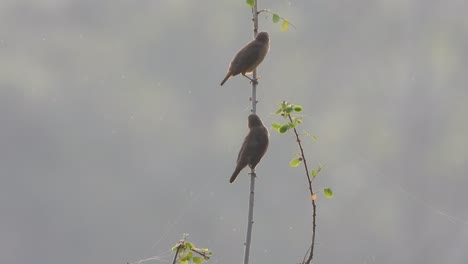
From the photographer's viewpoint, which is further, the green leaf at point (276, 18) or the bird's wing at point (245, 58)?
Answer: the bird's wing at point (245, 58)

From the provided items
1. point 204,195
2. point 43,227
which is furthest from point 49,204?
point 204,195

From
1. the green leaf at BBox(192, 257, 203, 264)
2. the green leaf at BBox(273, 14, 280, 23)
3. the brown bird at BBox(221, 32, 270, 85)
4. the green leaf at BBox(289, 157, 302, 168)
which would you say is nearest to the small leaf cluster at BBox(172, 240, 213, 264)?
the green leaf at BBox(192, 257, 203, 264)

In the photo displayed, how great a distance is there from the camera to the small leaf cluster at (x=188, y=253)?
8.07 ft

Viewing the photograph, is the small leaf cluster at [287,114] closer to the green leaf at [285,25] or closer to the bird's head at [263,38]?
the green leaf at [285,25]

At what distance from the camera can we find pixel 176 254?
246cm

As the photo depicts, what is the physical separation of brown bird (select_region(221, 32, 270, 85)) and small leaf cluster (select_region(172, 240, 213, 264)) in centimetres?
131

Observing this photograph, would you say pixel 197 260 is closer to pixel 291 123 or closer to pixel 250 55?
pixel 291 123

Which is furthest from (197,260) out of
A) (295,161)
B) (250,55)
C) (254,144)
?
(250,55)

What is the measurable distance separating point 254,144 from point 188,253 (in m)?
0.68

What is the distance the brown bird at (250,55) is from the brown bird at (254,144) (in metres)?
0.61

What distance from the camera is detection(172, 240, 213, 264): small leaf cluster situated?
2.46 m

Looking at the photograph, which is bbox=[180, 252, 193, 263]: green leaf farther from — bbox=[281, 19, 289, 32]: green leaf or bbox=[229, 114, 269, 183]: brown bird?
bbox=[281, 19, 289, 32]: green leaf

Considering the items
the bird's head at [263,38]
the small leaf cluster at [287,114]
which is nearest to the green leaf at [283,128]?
the small leaf cluster at [287,114]

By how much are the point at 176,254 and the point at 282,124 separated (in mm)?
445
